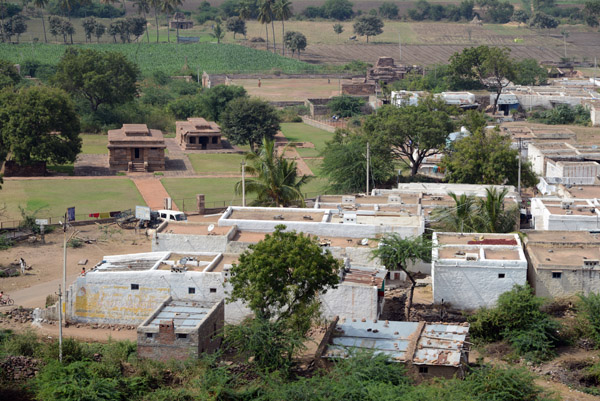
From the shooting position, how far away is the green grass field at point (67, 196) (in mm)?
57875

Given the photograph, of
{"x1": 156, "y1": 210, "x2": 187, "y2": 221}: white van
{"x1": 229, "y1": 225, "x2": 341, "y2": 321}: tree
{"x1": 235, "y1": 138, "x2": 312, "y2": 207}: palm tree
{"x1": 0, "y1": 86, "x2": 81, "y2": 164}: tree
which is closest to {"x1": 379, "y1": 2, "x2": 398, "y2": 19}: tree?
{"x1": 0, "y1": 86, "x2": 81, "y2": 164}: tree

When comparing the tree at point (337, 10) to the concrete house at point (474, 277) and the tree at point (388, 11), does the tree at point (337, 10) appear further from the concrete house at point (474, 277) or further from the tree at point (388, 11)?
the concrete house at point (474, 277)

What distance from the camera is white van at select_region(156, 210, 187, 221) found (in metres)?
53.2

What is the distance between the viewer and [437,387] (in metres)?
29.6

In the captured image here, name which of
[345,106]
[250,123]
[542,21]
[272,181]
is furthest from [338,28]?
[272,181]

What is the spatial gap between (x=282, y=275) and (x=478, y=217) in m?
14.5

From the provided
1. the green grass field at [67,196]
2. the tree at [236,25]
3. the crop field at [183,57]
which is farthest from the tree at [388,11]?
the green grass field at [67,196]

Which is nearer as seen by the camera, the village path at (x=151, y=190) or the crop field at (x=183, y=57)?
the village path at (x=151, y=190)

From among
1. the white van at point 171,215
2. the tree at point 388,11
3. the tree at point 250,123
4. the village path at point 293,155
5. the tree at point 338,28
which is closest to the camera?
the white van at point 171,215

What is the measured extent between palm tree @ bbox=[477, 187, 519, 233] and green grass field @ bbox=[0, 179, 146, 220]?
946 inches

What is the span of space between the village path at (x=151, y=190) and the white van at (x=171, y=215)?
4.31 meters

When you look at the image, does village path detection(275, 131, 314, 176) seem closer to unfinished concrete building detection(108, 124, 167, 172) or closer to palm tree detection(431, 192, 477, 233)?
unfinished concrete building detection(108, 124, 167, 172)

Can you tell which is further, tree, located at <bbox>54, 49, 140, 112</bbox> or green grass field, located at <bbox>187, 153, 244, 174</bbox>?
tree, located at <bbox>54, 49, 140, 112</bbox>

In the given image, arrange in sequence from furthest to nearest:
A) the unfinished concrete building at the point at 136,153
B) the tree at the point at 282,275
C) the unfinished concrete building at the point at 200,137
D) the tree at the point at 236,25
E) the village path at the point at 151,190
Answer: the tree at the point at 236,25 < the unfinished concrete building at the point at 200,137 < the unfinished concrete building at the point at 136,153 < the village path at the point at 151,190 < the tree at the point at 282,275
